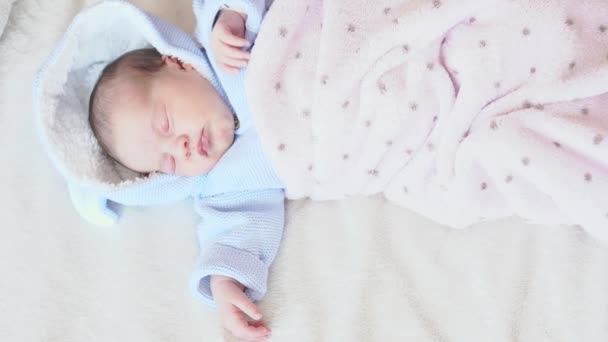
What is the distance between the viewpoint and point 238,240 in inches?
42.2

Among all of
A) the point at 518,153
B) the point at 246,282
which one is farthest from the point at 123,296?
the point at 518,153

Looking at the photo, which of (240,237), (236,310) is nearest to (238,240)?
(240,237)

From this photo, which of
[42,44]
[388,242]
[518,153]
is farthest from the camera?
[42,44]

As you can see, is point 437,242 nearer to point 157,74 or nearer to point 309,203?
point 309,203

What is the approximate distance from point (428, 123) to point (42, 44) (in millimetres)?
678

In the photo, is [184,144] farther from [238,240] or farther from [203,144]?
[238,240]

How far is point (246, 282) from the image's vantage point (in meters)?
1.02

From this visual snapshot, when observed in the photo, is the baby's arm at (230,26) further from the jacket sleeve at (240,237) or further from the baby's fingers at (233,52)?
the jacket sleeve at (240,237)

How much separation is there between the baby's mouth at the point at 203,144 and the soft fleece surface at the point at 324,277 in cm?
12

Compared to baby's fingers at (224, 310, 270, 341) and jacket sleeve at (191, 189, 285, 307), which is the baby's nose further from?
baby's fingers at (224, 310, 270, 341)

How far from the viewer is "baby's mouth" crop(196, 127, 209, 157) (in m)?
1.07

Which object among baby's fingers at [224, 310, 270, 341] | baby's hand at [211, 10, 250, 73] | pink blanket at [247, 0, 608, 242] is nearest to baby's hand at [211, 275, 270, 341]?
baby's fingers at [224, 310, 270, 341]

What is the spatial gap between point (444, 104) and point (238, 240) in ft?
1.15

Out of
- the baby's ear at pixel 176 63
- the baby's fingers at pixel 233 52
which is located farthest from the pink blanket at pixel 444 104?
the baby's ear at pixel 176 63
